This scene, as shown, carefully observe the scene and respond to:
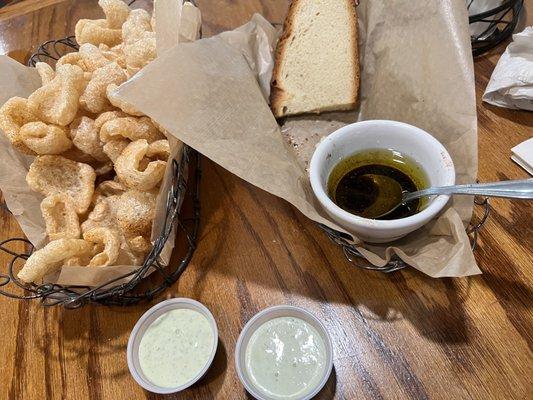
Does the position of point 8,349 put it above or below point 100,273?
below

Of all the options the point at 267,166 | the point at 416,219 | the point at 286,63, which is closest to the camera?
the point at 416,219

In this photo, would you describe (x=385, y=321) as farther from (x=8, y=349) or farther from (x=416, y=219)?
(x=8, y=349)

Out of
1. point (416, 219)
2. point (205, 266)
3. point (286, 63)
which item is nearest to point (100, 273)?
point (205, 266)

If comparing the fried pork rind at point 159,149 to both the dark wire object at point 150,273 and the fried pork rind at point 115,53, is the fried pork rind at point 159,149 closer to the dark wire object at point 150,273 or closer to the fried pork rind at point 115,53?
the dark wire object at point 150,273

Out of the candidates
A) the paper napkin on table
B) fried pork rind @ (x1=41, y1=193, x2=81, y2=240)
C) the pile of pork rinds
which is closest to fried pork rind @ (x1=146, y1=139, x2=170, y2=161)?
the pile of pork rinds

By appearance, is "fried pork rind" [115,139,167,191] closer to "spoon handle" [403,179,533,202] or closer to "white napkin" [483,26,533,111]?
"spoon handle" [403,179,533,202]

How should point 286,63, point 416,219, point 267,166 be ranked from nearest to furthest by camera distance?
point 416,219 → point 267,166 → point 286,63
